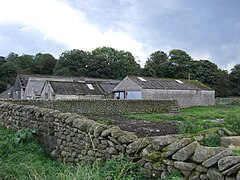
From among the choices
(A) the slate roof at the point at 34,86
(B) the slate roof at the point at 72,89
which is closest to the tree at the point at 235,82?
(B) the slate roof at the point at 72,89

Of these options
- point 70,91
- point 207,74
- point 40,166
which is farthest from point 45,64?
point 40,166

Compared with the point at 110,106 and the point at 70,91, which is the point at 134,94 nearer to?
the point at 70,91

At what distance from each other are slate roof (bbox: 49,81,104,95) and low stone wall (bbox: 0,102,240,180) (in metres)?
22.7

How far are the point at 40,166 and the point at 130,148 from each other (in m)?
2.19

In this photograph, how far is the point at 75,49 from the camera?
228 feet

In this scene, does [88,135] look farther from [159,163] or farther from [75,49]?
[75,49]

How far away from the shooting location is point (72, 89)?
31.9 meters

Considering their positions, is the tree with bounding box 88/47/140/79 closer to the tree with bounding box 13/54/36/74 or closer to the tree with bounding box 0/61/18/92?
the tree with bounding box 0/61/18/92

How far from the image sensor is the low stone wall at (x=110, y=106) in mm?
21531

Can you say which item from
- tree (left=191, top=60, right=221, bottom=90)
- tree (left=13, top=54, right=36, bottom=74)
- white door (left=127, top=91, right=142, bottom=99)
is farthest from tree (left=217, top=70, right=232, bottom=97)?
tree (left=13, top=54, right=36, bottom=74)

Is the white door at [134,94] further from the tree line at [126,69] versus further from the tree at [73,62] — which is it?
the tree at [73,62]

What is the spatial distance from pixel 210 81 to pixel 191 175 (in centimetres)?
6083

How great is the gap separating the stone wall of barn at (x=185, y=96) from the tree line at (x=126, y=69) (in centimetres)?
2167

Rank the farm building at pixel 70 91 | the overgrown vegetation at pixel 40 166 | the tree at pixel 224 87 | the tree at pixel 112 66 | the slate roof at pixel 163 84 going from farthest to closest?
the tree at pixel 112 66 < the tree at pixel 224 87 < the slate roof at pixel 163 84 < the farm building at pixel 70 91 < the overgrown vegetation at pixel 40 166
